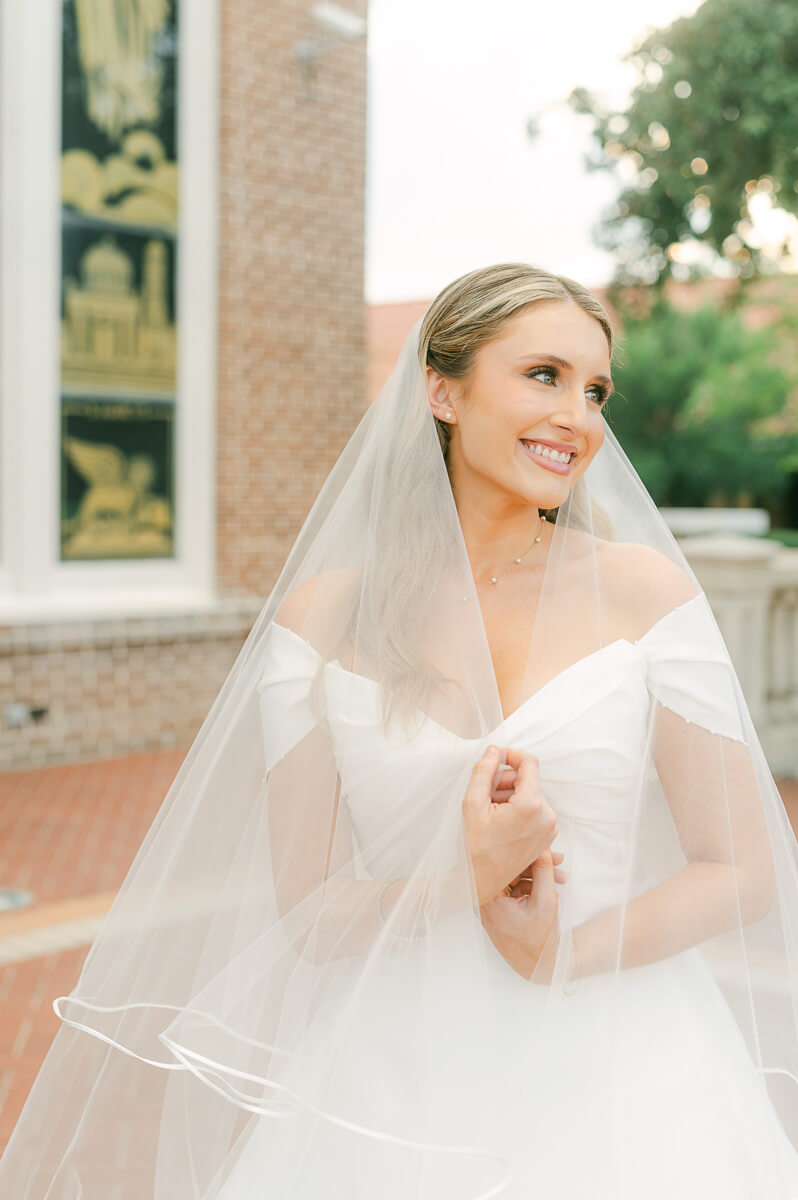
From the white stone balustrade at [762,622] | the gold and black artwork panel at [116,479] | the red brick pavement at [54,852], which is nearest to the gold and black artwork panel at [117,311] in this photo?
the gold and black artwork panel at [116,479]

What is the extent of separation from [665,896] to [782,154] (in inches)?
402

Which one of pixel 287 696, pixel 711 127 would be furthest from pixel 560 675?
pixel 711 127

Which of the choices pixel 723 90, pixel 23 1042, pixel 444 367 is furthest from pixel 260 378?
pixel 444 367

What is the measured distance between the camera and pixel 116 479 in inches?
359

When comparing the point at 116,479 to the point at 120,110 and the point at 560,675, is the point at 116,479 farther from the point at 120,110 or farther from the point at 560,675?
the point at 560,675

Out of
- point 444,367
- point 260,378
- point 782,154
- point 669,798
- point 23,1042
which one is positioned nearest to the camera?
point 669,798

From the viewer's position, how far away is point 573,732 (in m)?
1.72

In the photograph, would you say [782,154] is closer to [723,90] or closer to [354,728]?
[723,90]

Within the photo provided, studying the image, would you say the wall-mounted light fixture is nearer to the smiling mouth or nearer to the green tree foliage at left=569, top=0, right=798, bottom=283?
the green tree foliage at left=569, top=0, right=798, bottom=283

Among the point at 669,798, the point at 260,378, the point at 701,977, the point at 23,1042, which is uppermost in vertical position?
the point at 260,378

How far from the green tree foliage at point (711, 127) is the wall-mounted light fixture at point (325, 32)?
2679mm

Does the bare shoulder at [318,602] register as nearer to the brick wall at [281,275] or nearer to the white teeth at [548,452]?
the white teeth at [548,452]

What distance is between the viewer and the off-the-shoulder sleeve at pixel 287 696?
186 centimetres

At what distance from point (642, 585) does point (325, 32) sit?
9.04 metres
